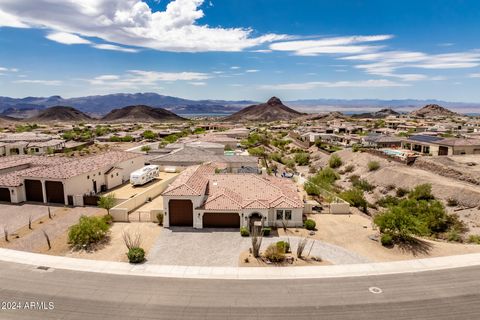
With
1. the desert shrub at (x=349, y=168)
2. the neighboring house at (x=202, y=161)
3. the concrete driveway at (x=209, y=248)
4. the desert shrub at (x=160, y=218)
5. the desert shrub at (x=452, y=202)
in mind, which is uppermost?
the neighboring house at (x=202, y=161)

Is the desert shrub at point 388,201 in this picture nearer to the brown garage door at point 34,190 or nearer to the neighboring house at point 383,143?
the neighboring house at point 383,143

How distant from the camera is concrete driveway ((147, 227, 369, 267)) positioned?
2603 centimetres

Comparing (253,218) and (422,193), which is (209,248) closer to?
(253,218)

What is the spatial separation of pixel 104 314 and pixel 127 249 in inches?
363

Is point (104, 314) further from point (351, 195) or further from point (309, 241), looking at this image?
point (351, 195)

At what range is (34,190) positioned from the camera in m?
40.1

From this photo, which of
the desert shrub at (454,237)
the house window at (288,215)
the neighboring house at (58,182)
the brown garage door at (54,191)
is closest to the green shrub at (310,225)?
the house window at (288,215)

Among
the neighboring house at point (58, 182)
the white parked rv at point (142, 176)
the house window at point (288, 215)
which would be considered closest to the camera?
the house window at point (288, 215)

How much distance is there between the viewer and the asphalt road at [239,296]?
19.2 m

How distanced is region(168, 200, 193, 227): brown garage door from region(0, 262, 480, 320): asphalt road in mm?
10180

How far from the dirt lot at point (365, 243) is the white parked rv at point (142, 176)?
80.2 ft

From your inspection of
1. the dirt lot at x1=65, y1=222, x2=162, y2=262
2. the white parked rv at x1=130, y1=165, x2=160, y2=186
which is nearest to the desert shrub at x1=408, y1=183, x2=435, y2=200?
the dirt lot at x1=65, y1=222, x2=162, y2=262

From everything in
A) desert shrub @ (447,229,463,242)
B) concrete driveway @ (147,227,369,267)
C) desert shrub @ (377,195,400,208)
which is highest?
concrete driveway @ (147,227,369,267)

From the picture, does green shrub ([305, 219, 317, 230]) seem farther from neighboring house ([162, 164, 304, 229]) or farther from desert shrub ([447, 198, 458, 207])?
desert shrub ([447, 198, 458, 207])
